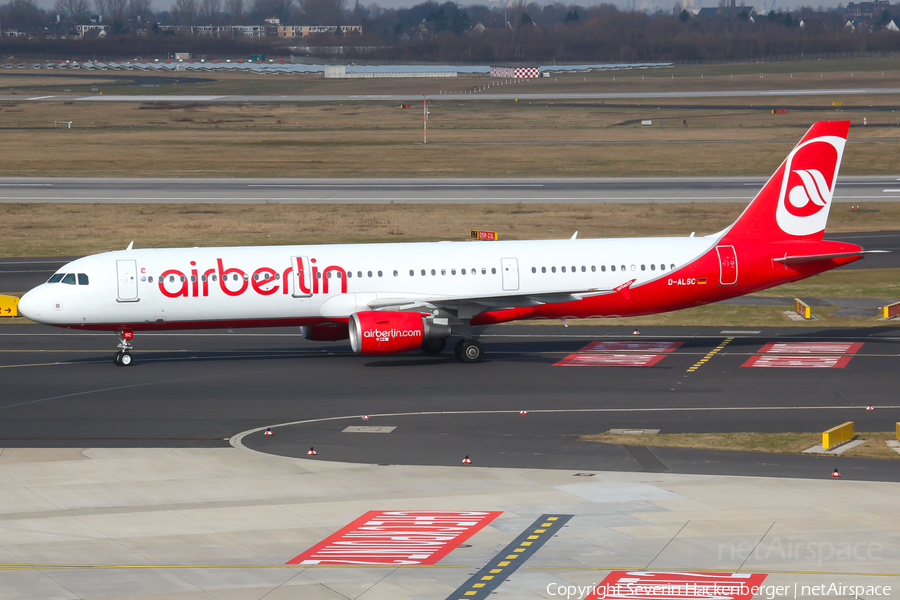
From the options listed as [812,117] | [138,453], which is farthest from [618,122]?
[138,453]

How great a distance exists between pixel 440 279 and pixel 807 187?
15.8 meters

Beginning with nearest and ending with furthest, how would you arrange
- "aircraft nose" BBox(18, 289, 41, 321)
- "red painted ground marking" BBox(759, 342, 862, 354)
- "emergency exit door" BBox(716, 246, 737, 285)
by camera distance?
1. "aircraft nose" BBox(18, 289, 41, 321)
2. "red painted ground marking" BBox(759, 342, 862, 354)
3. "emergency exit door" BBox(716, 246, 737, 285)

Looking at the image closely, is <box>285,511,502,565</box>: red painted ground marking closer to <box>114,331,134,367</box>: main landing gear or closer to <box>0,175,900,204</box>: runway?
<box>114,331,134,367</box>: main landing gear

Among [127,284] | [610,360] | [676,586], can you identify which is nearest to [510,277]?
[610,360]

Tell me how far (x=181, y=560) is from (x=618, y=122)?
129230 mm

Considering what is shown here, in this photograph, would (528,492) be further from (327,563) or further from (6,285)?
(6,285)

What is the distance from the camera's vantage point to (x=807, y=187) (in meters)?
43.8

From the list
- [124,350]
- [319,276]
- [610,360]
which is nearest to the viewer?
[319,276]

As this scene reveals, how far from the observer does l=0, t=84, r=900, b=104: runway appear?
598 feet

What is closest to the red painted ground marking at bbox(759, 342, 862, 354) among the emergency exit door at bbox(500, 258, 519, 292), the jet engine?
the emergency exit door at bbox(500, 258, 519, 292)

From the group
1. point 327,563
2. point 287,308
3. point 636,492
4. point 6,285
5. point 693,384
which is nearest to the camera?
Answer: point 327,563

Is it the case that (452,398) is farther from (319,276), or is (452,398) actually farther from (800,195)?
(800,195)

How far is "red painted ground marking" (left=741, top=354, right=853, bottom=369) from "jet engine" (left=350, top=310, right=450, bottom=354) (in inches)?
494

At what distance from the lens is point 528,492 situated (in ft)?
83.9
